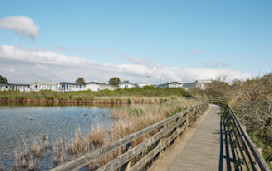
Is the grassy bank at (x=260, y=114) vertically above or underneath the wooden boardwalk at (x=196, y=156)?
above

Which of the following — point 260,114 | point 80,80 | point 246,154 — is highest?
point 80,80

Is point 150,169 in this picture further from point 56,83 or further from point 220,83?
point 56,83

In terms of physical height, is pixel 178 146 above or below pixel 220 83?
below

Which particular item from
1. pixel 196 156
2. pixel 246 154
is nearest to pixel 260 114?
pixel 196 156

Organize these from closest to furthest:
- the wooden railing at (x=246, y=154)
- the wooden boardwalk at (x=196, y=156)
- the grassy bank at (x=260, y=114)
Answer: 1. the wooden railing at (x=246, y=154)
2. the wooden boardwalk at (x=196, y=156)
3. the grassy bank at (x=260, y=114)

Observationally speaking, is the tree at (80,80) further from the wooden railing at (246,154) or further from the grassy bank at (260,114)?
the wooden railing at (246,154)

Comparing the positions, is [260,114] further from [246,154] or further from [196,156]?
[246,154]

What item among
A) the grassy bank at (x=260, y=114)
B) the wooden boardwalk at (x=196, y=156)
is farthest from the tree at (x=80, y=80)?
the wooden boardwalk at (x=196, y=156)

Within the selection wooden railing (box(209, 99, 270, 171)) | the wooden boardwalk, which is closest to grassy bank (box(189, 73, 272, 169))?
the wooden boardwalk

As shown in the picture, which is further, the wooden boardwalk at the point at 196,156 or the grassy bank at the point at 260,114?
the grassy bank at the point at 260,114

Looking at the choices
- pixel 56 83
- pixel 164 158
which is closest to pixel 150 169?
pixel 164 158

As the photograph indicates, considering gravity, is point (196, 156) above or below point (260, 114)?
below

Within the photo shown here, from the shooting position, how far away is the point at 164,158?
6.82 meters

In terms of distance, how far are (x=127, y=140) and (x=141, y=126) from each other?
5574 millimetres
